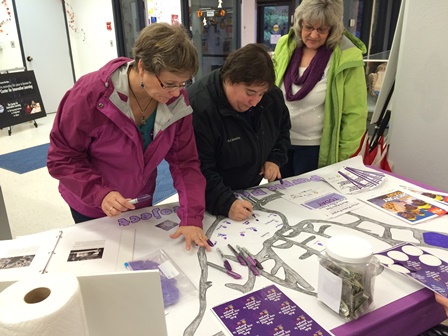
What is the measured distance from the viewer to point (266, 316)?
2.86 ft

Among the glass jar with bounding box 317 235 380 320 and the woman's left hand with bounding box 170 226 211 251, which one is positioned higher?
the glass jar with bounding box 317 235 380 320

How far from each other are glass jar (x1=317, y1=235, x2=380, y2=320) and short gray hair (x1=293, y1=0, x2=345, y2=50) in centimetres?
118

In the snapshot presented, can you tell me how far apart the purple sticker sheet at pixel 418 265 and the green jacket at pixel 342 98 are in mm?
821

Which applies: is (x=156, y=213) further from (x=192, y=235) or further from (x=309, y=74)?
(x=309, y=74)

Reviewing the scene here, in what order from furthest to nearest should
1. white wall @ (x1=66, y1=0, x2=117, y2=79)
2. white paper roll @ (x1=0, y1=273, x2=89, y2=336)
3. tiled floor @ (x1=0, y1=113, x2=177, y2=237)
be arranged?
white wall @ (x1=66, y1=0, x2=117, y2=79) → tiled floor @ (x1=0, y1=113, x2=177, y2=237) → white paper roll @ (x1=0, y1=273, x2=89, y2=336)

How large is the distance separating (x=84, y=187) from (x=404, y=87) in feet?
5.65

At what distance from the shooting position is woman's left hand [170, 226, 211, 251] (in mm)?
1158

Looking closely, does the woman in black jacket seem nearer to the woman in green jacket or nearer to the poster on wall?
the woman in green jacket

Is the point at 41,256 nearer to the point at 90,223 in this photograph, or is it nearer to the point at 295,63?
the point at 90,223

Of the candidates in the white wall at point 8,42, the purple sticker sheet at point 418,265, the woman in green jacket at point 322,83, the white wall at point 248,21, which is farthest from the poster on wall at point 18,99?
the purple sticker sheet at point 418,265

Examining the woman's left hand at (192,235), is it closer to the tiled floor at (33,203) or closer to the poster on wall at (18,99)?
the tiled floor at (33,203)

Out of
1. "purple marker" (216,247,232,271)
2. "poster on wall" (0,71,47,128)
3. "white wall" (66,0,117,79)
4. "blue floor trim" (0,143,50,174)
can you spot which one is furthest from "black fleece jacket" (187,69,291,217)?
"white wall" (66,0,117,79)

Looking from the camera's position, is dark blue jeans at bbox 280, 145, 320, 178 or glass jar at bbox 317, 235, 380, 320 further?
dark blue jeans at bbox 280, 145, 320, 178

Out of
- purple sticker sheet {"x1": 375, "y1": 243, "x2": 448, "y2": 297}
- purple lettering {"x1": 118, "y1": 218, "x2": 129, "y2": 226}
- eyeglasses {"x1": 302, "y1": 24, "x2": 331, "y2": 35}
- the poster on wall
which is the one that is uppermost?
eyeglasses {"x1": 302, "y1": 24, "x2": 331, "y2": 35}
